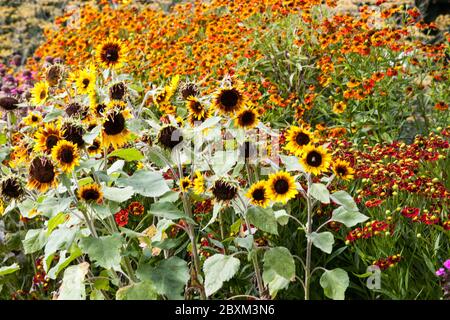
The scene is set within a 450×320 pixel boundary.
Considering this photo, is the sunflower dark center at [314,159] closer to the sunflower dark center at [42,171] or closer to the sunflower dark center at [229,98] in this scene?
the sunflower dark center at [229,98]

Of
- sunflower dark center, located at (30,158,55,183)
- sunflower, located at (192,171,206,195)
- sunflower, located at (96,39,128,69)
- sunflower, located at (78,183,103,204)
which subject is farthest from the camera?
sunflower, located at (96,39,128,69)

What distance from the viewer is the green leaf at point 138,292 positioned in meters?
1.91

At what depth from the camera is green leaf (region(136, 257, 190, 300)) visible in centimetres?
198

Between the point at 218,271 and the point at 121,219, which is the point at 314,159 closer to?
the point at 218,271

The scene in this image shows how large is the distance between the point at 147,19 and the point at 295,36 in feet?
6.51

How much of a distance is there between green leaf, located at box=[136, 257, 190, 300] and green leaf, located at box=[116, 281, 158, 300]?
0.04 metres

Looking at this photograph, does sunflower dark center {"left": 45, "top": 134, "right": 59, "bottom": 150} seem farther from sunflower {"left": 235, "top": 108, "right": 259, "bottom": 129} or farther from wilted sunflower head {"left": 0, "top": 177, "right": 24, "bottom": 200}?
sunflower {"left": 235, "top": 108, "right": 259, "bottom": 129}

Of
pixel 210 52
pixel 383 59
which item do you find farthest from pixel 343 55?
pixel 210 52

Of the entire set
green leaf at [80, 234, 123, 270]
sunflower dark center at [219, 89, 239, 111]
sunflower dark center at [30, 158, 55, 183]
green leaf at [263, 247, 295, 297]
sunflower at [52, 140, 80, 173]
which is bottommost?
green leaf at [263, 247, 295, 297]

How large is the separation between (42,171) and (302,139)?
0.84 m

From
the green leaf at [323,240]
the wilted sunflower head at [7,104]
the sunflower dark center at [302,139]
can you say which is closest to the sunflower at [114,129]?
the sunflower dark center at [302,139]

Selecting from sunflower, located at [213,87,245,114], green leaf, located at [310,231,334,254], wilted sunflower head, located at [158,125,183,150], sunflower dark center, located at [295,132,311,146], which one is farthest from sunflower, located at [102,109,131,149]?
green leaf, located at [310,231,334,254]
